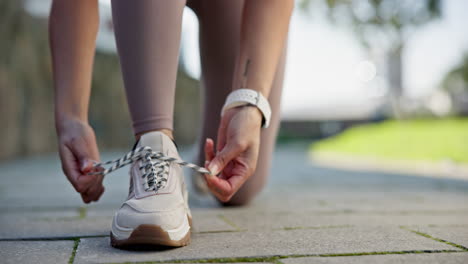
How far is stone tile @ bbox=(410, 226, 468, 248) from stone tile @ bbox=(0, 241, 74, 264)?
81 cm

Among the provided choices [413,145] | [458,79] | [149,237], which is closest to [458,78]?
[458,79]

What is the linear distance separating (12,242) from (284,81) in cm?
106

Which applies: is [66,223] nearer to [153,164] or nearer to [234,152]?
[153,164]

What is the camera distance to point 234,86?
4.32ft

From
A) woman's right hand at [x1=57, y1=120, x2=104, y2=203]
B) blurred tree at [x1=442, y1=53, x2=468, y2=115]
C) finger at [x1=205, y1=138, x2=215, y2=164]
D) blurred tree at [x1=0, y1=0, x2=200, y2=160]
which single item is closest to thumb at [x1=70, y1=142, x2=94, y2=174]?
woman's right hand at [x1=57, y1=120, x2=104, y2=203]

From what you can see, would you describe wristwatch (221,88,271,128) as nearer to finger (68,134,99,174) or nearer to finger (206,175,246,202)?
finger (206,175,246,202)

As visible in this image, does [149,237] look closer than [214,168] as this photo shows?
Yes

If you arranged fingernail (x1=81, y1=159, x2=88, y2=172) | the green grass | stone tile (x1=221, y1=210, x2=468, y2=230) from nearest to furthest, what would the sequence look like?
fingernail (x1=81, y1=159, x2=88, y2=172) → stone tile (x1=221, y1=210, x2=468, y2=230) → the green grass

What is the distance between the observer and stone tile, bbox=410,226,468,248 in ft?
3.65

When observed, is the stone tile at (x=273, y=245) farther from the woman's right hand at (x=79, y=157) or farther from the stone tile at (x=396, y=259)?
the woman's right hand at (x=79, y=157)

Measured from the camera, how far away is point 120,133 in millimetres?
8500

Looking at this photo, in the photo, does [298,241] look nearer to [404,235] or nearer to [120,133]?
[404,235]

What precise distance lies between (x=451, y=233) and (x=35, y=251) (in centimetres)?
93

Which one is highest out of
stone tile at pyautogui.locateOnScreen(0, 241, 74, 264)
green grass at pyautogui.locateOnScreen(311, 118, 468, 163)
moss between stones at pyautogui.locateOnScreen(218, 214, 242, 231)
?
stone tile at pyautogui.locateOnScreen(0, 241, 74, 264)
